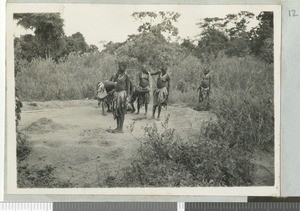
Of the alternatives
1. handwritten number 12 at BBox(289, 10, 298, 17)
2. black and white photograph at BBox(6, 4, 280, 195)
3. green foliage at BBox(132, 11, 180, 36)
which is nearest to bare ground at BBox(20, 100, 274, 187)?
black and white photograph at BBox(6, 4, 280, 195)

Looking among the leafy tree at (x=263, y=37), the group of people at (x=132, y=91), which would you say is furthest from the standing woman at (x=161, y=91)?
the leafy tree at (x=263, y=37)

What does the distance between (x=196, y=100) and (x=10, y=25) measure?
106cm

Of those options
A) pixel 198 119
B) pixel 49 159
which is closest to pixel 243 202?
pixel 198 119

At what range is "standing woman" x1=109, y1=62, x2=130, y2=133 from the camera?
3.56 meters

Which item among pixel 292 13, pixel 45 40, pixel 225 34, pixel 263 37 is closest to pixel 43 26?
pixel 45 40

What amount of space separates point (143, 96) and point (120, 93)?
4.9 inches

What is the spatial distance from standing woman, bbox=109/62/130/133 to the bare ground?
0.03 meters

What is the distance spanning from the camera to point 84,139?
140 inches

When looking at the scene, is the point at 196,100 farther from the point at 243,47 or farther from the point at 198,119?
the point at 243,47

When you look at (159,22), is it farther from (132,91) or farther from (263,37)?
(263,37)

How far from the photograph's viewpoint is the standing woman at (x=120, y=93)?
11.7 ft

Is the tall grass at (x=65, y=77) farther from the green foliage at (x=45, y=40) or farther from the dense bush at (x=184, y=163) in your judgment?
the dense bush at (x=184, y=163)

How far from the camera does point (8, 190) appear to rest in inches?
141

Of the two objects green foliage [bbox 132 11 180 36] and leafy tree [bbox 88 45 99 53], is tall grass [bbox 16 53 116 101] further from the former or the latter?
green foliage [bbox 132 11 180 36]
